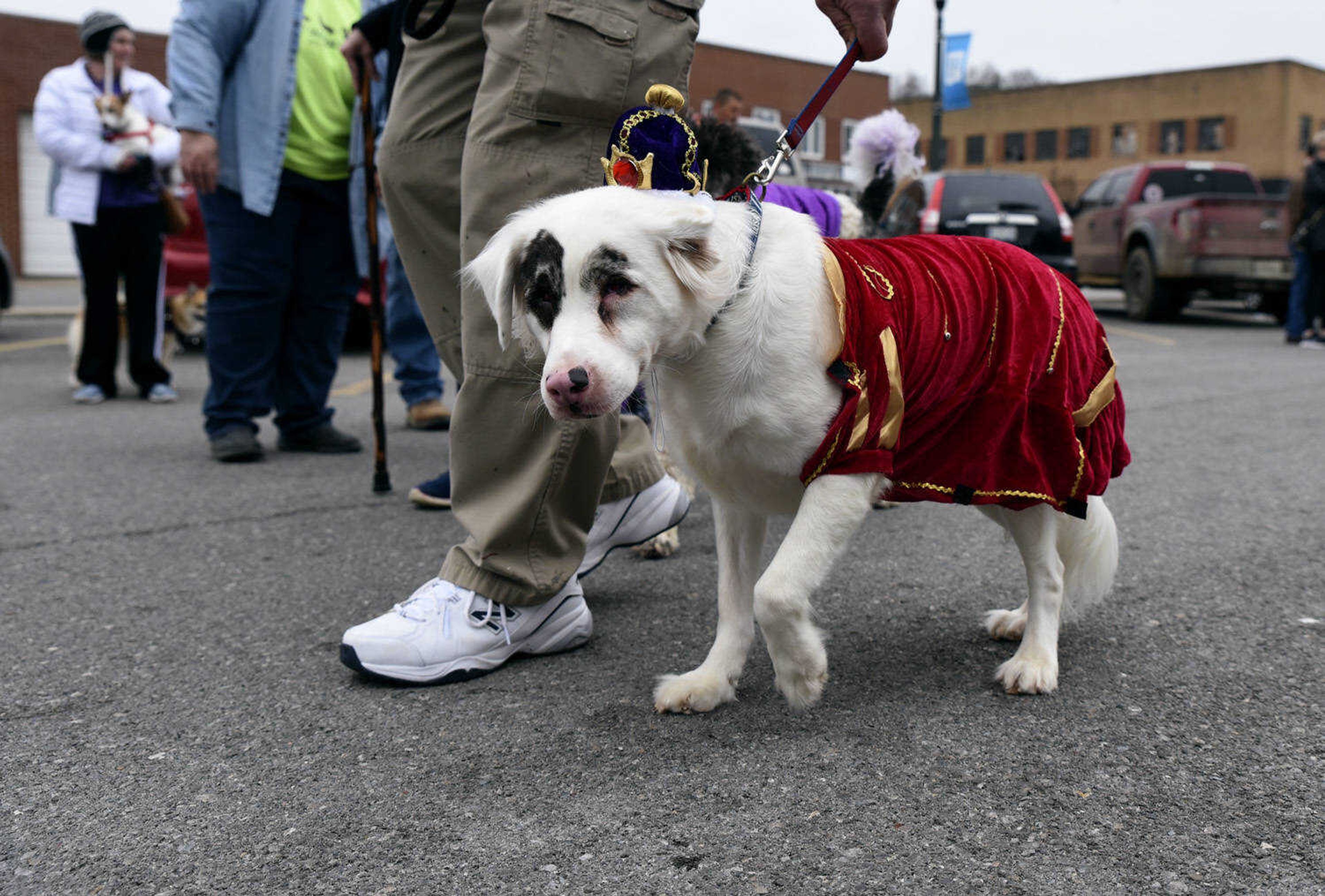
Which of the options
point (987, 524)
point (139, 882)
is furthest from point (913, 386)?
point (987, 524)

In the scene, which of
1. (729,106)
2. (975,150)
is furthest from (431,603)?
(975,150)

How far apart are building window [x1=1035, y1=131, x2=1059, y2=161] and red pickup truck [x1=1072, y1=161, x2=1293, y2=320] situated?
35.7 meters

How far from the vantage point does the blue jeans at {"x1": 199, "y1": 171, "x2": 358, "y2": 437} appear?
5.11 m

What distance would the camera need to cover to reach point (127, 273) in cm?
710

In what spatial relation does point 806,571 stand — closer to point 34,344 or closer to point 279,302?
point 279,302

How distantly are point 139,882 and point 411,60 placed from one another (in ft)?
6.68

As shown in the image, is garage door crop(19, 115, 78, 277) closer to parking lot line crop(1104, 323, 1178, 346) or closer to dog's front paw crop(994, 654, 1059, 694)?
parking lot line crop(1104, 323, 1178, 346)

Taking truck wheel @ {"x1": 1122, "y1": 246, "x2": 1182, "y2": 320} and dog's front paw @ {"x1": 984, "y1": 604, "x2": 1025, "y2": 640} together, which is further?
truck wheel @ {"x1": 1122, "y1": 246, "x2": 1182, "y2": 320}

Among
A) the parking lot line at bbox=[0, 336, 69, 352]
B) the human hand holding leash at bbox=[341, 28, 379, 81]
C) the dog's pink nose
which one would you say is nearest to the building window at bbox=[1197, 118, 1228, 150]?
the parking lot line at bbox=[0, 336, 69, 352]

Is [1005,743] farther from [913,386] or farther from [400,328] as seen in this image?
[400,328]

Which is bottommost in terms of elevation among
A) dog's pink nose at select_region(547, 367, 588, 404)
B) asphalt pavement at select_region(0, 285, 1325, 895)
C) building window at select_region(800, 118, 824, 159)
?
asphalt pavement at select_region(0, 285, 1325, 895)

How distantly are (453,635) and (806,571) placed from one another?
2.81 feet

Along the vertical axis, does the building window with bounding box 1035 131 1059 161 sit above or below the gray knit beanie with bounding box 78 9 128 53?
above

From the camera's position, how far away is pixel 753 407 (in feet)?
6.86
